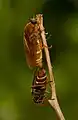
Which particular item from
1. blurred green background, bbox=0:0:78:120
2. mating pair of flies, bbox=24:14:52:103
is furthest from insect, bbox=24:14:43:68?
blurred green background, bbox=0:0:78:120

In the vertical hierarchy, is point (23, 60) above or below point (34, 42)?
below

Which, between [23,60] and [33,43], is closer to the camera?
[33,43]

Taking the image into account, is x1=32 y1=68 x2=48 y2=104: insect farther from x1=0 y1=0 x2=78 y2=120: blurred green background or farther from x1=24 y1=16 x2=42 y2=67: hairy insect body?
x1=0 y1=0 x2=78 y2=120: blurred green background

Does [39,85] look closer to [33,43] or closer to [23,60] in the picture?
[33,43]

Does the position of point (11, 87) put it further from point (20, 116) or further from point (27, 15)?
point (27, 15)

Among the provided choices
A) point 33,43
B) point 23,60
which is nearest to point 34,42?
point 33,43

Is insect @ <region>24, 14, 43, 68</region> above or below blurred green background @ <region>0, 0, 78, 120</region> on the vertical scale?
above

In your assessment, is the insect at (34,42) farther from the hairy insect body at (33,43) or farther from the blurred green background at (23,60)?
the blurred green background at (23,60)

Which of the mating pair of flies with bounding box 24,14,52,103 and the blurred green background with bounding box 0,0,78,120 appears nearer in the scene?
the mating pair of flies with bounding box 24,14,52,103
